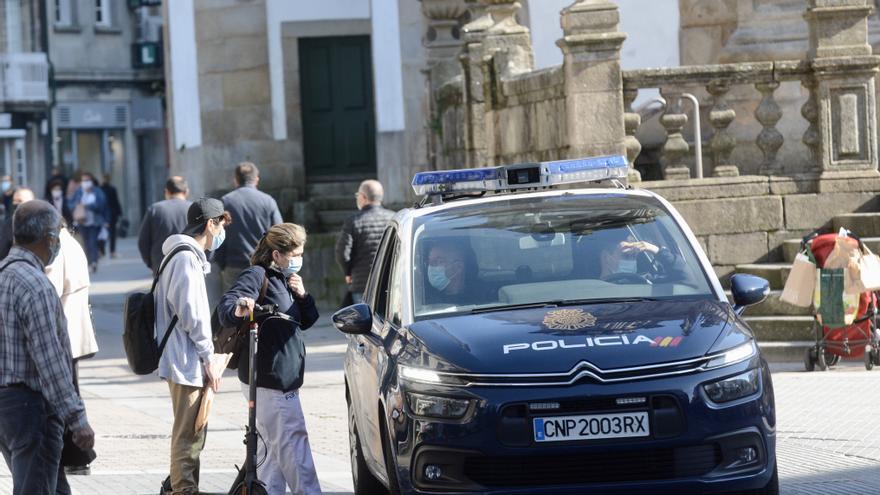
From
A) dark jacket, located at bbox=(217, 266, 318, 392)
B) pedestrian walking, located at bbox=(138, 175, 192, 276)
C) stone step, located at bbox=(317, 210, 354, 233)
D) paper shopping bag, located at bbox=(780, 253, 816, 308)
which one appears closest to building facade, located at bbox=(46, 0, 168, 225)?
stone step, located at bbox=(317, 210, 354, 233)

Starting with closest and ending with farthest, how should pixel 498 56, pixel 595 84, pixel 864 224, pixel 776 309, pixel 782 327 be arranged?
1. pixel 782 327
2. pixel 776 309
3. pixel 864 224
4. pixel 595 84
5. pixel 498 56

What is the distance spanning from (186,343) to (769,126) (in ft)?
27.9

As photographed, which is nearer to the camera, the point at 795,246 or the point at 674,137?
the point at 795,246

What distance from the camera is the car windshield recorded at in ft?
27.7

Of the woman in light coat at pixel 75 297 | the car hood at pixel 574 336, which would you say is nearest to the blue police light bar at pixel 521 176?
the car hood at pixel 574 336

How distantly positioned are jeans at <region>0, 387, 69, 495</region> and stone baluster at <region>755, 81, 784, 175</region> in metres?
9.98

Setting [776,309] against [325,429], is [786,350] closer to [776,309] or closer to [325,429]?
[776,309]

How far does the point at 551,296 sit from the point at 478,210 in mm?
866

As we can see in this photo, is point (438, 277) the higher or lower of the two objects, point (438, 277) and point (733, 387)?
the higher

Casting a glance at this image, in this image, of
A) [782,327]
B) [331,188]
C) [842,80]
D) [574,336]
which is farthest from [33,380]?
[331,188]

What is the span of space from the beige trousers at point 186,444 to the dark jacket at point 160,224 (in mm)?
6410

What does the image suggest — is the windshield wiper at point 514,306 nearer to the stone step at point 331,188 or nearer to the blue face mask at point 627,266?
the blue face mask at point 627,266

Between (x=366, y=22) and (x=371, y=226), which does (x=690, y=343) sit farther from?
(x=366, y=22)

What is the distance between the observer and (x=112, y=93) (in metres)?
60.8
